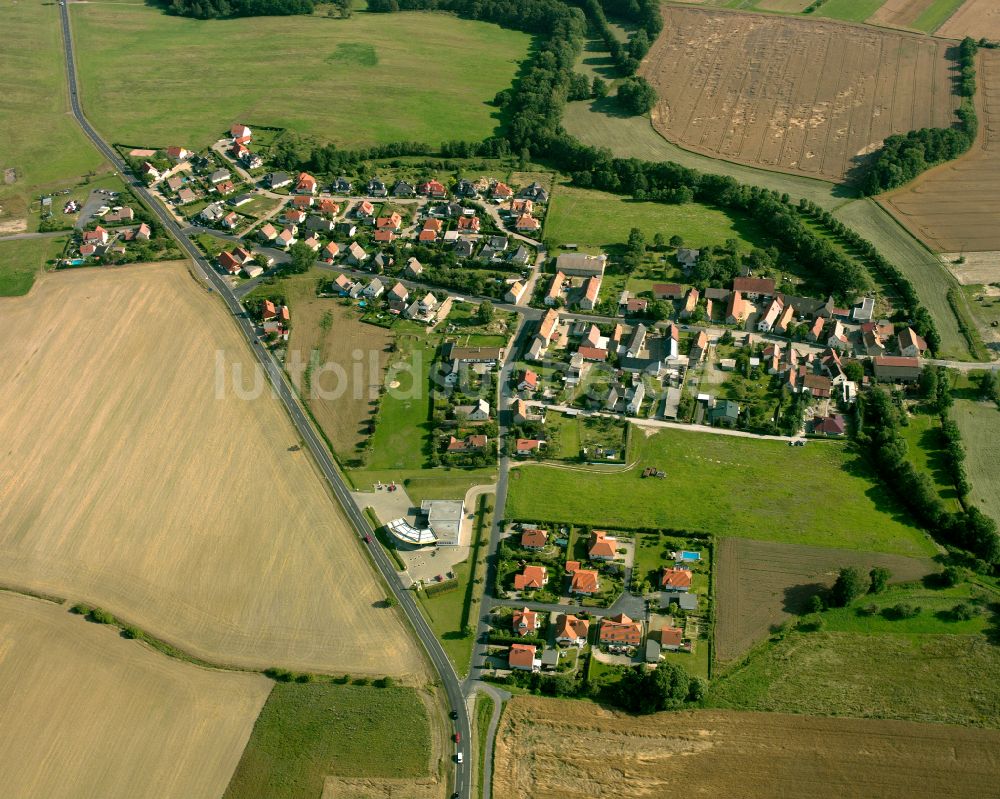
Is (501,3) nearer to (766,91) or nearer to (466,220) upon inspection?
(766,91)

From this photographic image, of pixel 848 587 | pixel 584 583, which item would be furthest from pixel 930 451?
pixel 584 583

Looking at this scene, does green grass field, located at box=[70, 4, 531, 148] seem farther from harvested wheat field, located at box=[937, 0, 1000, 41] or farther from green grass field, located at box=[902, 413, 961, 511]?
harvested wheat field, located at box=[937, 0, 1000, 41]

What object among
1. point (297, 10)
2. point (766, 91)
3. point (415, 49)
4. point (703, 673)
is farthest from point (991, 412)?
point (297, 10)

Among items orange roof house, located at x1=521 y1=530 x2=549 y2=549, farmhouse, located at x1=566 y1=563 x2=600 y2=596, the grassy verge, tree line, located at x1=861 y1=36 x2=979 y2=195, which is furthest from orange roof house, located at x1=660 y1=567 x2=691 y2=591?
tree line, located at x1=861 y1=36 x2=979 y2=195

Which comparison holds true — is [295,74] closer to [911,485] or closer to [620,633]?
[620,633]

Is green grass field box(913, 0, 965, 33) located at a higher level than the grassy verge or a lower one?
higher

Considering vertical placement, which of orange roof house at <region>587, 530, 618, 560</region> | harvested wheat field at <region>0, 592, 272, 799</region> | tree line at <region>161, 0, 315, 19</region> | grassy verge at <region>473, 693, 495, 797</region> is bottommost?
harvested wheat field at <region>0, 592, 272, 799</region>
